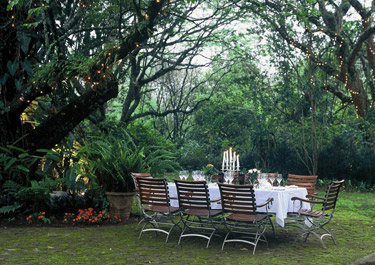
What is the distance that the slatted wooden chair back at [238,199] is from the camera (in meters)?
6.87

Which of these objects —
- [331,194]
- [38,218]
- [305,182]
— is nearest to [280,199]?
[331,194]

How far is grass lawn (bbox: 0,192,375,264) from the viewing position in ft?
20.7

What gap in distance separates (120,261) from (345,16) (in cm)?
1636

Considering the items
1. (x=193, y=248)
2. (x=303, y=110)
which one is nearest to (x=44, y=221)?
(x=193, y=248)

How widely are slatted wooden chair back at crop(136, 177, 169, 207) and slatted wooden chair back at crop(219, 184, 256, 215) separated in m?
1.10

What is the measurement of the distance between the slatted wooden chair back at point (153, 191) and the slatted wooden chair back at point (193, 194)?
35 cm

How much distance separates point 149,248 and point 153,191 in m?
1.10

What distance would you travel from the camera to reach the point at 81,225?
30.1 feet

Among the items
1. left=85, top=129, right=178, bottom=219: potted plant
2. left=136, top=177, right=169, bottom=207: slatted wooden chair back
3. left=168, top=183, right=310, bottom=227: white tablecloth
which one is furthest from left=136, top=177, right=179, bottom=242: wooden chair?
left=85, top=129, right=178, bottom=219: potted plant

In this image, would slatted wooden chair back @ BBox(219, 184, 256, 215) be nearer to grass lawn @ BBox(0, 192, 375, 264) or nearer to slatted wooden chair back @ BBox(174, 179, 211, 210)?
slatted wooden chair back @ BBox(174, 179, 211, 210)

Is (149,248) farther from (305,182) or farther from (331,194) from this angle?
(305,182)

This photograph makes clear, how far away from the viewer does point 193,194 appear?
24.2ft

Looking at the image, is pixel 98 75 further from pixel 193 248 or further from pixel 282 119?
pixel 282 119

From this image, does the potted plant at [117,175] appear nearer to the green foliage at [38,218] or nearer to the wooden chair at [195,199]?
the green foliage at [38,218]
